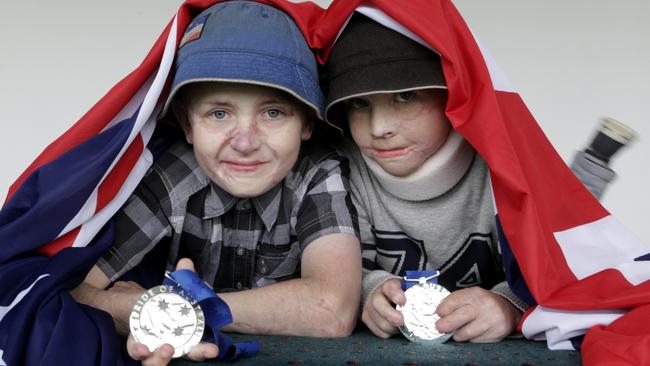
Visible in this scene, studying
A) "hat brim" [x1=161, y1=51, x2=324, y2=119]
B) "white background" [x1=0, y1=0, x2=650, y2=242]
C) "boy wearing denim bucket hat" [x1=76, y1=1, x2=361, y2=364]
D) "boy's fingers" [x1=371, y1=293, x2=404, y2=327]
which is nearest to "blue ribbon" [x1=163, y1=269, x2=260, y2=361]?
"boy wearing denim bucket hat" [x1=76, y1=1, x2=361, y2=364]

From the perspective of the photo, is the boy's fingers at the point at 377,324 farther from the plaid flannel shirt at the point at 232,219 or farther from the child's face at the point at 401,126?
the child's face at the point at 401,126

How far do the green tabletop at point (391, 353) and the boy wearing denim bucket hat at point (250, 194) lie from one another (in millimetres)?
51

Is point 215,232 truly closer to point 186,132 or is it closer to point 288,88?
point 186,132

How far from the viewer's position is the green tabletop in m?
1.58

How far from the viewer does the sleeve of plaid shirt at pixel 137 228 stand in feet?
5.95

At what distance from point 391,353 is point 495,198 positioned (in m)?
0.30

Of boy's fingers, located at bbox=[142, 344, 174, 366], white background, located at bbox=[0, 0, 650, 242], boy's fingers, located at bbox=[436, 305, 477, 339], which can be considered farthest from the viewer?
white background, located at bbox=[0, 0, 650, 242]

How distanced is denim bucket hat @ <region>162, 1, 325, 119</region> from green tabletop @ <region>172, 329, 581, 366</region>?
39cm

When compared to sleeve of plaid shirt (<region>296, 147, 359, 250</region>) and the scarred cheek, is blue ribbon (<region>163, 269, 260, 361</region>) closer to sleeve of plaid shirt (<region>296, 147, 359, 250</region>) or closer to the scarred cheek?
sleeve of plaid shirt (<region>296, 147, 359, 250</region>)

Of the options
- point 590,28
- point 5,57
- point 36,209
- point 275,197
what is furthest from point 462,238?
point 5,57

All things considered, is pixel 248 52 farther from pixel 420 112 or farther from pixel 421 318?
pixel 421 318

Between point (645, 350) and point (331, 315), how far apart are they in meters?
0.48

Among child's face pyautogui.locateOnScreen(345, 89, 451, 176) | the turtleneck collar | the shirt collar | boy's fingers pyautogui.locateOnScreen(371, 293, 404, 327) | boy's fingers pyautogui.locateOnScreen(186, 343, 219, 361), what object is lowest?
boy's fingers pyautogui.locateOnScreen(186, 343, 219, 361)

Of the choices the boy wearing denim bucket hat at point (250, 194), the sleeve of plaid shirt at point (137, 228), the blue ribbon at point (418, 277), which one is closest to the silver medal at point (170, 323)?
the boy wearing denim bucket hat at point (250, 194)
